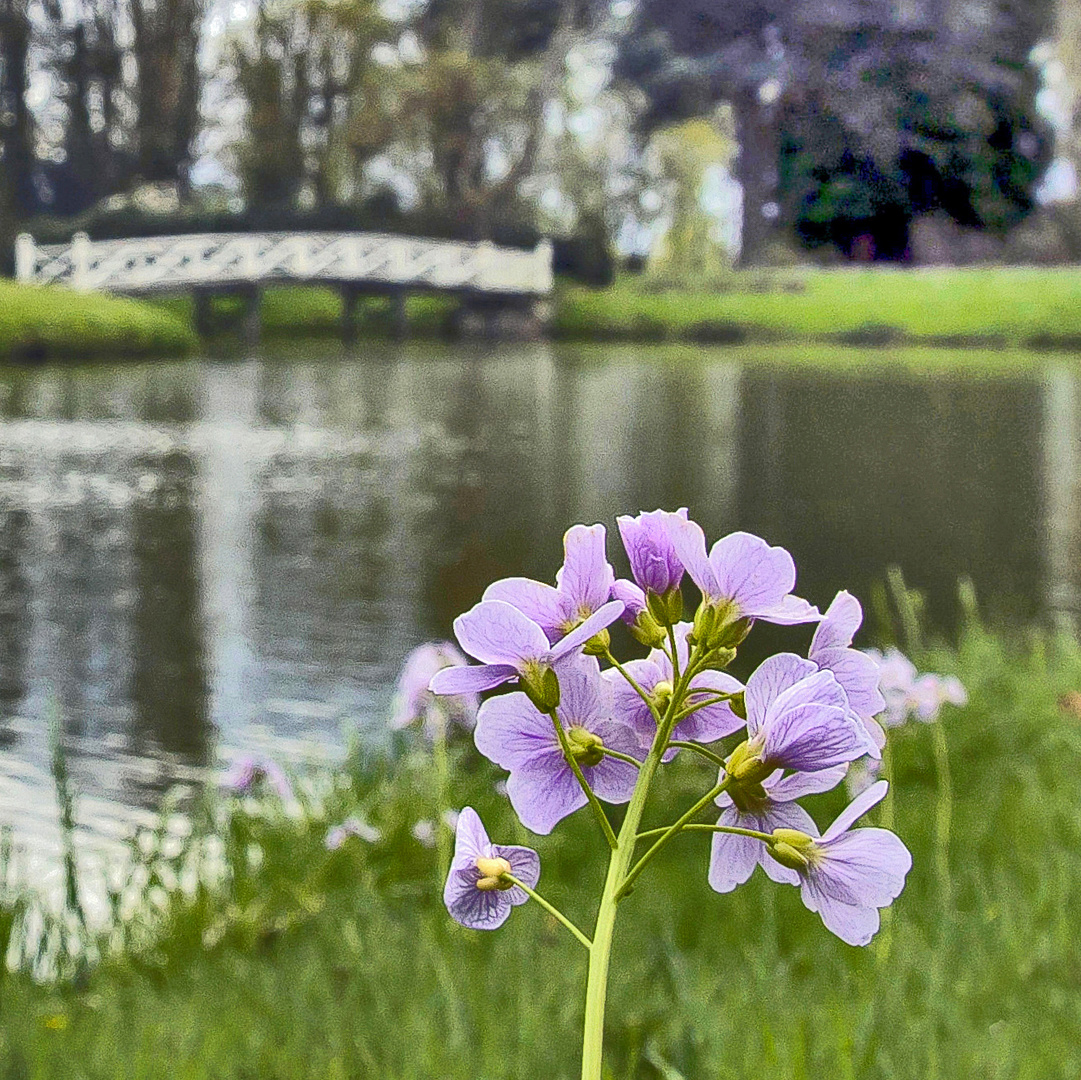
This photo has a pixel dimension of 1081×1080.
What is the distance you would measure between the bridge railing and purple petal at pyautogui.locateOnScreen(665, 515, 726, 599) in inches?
251

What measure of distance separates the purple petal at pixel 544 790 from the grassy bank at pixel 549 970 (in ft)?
1.04

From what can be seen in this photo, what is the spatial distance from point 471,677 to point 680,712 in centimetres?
3

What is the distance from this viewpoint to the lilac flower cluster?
0.16 meters

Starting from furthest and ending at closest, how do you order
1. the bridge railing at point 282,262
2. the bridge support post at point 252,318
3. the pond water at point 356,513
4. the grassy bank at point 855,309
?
1. the bridge support post at point 252,318
2. the grassy bank at point 855,309
3. the bridge railing at point 282,262
4. the pond water at point 356,513

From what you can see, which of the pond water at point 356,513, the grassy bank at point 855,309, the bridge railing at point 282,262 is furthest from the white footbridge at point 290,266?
the pond water at point 356,513

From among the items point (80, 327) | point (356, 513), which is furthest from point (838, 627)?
point (80, 327)

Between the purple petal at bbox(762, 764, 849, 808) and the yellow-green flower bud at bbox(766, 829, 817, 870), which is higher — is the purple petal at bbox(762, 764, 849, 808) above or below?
above

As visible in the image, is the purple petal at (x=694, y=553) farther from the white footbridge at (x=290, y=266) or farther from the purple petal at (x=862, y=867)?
the white footbridge at (x=290, y=266)

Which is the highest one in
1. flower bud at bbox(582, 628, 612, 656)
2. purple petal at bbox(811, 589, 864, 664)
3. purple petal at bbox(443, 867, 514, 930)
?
purple petal at bbox(811, 589, 864, 664)

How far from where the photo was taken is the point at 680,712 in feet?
0.56

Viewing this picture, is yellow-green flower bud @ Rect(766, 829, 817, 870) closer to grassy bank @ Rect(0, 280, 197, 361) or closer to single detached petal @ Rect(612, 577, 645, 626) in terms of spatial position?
single detached petal @ Rect(612, 577, 645, 626)

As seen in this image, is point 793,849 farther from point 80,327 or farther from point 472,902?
point 80,327

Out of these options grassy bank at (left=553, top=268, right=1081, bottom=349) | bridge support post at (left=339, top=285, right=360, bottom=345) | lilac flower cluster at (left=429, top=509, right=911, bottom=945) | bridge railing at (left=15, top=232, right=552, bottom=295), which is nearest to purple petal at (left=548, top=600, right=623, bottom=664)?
lilac flower cluster at (left=429, top=509, right=911, bottom=945)

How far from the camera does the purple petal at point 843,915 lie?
167 millimetres
